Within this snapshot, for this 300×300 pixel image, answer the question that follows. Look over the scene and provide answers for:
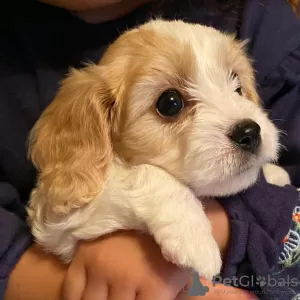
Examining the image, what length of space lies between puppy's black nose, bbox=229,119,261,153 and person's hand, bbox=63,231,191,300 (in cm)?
29

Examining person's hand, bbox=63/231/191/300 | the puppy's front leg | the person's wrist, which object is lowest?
the person's wrist

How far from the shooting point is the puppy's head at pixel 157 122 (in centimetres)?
102

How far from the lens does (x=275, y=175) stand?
139 cm

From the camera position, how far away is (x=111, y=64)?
1.11 meters

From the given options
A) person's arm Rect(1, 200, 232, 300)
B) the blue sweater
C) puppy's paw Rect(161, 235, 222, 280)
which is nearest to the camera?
puppy's paw Rect(161, 235, 222, 280)

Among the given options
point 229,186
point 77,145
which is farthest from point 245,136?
point 77,145

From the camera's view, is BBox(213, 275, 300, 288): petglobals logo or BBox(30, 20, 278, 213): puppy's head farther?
BBox(213, 275, 300, 288): petglobals logo

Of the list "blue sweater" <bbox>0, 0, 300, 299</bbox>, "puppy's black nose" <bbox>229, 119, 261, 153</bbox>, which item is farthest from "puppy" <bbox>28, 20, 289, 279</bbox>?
"blue sweater" <bbox>0, 0, 300, 299</bbox>

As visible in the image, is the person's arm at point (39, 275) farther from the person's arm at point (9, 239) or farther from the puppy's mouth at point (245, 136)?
the puppy's mouth at point (245, 136)

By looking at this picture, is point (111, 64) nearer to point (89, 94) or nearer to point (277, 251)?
point (89, 94)

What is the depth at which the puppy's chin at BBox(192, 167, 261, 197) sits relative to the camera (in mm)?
1034

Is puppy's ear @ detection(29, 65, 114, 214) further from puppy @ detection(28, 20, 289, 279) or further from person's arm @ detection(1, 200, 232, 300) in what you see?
person's arm @ detection(1, 200, 232, 300)

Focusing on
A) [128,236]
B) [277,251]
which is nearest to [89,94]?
[128,236]

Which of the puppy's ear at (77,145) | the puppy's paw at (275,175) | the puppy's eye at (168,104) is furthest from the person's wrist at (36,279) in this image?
the puppy's paw at (275,175)
